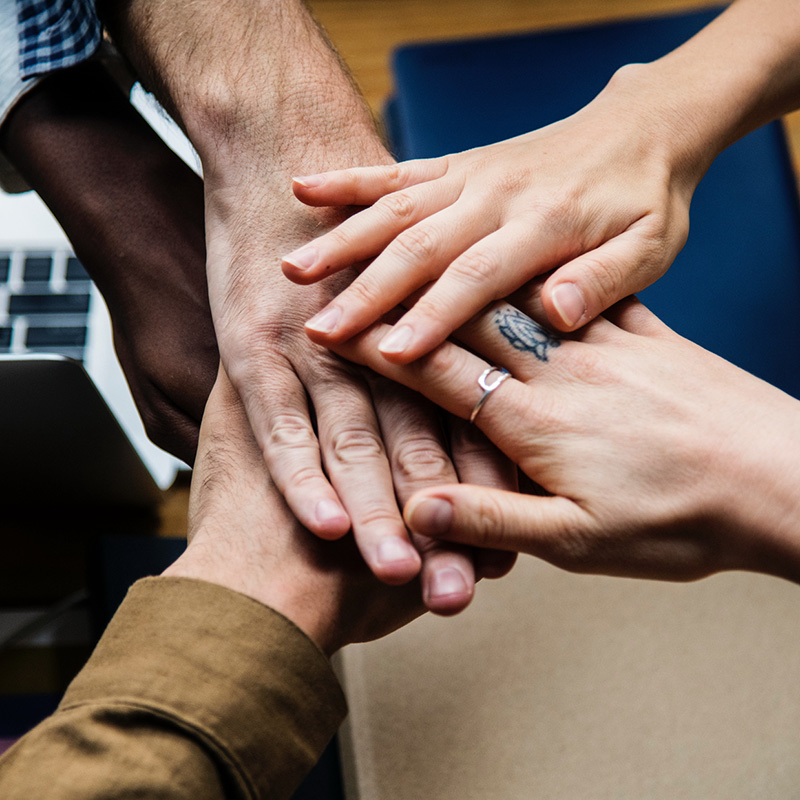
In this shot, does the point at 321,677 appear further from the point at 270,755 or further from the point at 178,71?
the point at 178,71

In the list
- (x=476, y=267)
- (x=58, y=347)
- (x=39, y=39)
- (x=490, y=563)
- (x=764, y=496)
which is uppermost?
(x=39, y=39)

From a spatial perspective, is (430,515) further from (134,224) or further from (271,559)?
(134,224)

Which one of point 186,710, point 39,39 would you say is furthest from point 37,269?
point 186,710

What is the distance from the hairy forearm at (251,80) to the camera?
0.79 metres

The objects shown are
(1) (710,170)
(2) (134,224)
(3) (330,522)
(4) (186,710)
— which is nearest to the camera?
(4) (186,710)

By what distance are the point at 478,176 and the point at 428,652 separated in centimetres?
69

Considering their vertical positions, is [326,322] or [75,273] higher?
[326,322]

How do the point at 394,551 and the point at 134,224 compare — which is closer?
the point at 394,551

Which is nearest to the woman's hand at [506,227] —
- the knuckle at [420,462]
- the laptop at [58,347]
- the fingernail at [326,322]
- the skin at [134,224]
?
the fingernail at [326,322]

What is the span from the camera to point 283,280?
0.74 metres

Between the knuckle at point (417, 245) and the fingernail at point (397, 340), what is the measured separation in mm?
83

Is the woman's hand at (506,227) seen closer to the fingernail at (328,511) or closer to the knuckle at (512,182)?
the knuckle at (512,182)

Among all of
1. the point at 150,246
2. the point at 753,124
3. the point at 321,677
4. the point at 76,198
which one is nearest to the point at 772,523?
the point at 321,677

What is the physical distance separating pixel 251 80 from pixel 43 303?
64 centimetres
